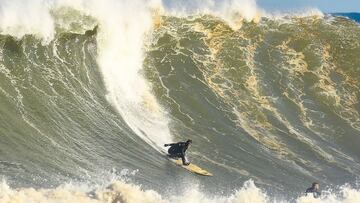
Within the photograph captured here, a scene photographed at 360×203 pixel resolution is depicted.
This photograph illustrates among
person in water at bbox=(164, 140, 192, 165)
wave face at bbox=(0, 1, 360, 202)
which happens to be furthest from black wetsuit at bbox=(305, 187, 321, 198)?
person in water at bbox=(164, 140, 192, 165)

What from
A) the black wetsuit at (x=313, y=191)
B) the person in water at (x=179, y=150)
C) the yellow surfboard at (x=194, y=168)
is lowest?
the yellow surfboard at (x=194, y=168)

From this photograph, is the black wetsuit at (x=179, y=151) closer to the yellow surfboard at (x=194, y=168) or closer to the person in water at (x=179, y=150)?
the person in water at (x=179, y=150)

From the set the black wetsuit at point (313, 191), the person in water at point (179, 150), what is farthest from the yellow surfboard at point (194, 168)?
the black wetsuit at point (313, 191)

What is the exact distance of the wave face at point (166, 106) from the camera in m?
13.8

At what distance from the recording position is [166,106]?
20.4 metres

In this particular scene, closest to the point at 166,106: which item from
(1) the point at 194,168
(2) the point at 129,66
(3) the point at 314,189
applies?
(2) the point at 129,66

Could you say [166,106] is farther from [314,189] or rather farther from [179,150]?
[314,189]

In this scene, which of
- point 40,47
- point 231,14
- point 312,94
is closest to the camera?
point 40,47

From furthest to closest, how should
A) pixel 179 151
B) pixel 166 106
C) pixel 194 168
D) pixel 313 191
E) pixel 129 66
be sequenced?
pixel 129 66 < pixel 166 106 < pixel 179 151 < pixel 194 168 < pixel 313 191

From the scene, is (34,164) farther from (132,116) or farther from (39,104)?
(132,116)

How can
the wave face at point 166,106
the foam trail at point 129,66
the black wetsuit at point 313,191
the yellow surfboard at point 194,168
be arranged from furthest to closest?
the foam trail at point 129,66, the yellow surfboard at point 194,168, the black wetsuit at point 313,191, the wave face at point 166,106

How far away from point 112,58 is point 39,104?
675 cm

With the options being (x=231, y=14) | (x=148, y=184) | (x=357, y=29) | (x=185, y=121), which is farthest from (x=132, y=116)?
(x=357, y=29)

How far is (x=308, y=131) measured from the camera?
21203mm
